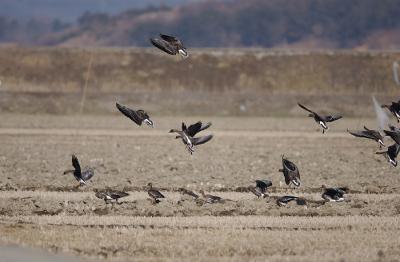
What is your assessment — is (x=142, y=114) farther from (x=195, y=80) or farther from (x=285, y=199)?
(x=195, y=80)

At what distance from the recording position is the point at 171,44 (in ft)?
64.2

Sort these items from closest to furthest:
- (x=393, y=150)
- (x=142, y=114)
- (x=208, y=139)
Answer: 1. (x=142, y=114)
2. (x=208, y=139)
3. (x=393, y=150)

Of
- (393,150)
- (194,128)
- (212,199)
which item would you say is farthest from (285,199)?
(194,128)

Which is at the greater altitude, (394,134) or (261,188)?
(394,134)

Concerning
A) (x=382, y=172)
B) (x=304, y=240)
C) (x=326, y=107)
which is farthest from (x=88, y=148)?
(x=326, y=107)

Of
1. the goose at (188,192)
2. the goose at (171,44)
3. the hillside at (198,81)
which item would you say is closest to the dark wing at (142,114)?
the goose at (171,44)

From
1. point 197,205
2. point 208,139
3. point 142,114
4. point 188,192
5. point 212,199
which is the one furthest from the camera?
point 188,192

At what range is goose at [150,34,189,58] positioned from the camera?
766 inches

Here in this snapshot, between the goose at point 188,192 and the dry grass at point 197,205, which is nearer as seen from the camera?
the dry grass at point 197,205

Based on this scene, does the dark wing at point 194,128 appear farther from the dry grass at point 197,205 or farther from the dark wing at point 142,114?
the dry grass at point 197,205

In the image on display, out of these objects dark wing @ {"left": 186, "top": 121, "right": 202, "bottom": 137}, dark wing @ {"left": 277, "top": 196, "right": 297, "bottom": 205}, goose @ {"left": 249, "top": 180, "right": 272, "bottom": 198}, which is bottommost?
dark wing @ {"left": 277, "top": 196, "right": 297, "bottom": 205}

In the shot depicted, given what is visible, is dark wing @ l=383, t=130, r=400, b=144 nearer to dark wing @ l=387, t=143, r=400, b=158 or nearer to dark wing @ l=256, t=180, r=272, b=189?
dark wing @ l=387, t=143, r=400, b=158

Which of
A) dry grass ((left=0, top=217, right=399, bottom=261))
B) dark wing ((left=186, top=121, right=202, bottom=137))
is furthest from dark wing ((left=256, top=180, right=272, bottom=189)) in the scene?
dark wing ((left=186, top=121, right=202, bottom=137))

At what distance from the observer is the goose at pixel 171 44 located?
63.9 ft
